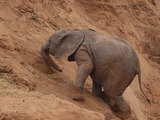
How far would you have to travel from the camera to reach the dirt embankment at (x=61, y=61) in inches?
207

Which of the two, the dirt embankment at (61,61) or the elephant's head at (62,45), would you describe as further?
the elephant's head at (62,45)

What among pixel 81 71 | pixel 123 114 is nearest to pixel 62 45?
pixel 81 71

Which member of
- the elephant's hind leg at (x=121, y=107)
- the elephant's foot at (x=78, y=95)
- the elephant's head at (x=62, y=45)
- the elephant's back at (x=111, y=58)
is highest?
the elephant's back at (x=111, y=58)

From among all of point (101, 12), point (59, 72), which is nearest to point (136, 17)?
point (101, 12)

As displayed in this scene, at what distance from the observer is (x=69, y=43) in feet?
26.0

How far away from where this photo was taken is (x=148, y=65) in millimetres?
12742

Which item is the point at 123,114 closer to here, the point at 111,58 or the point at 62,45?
the point at 111,58

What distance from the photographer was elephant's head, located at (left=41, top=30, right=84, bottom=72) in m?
7.81

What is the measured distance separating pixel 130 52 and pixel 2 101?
127 inches

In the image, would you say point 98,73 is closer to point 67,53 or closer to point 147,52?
point 67,53

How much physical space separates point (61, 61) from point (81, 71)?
151 cm

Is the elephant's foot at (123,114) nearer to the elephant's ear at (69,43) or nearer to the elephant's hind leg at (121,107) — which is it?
the elephant's hind leg at (121,107)

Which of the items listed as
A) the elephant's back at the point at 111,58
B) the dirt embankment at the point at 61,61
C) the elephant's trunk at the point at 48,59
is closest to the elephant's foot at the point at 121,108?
the dirt embankment at the point at 61,61

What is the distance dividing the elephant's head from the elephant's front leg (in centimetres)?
18
